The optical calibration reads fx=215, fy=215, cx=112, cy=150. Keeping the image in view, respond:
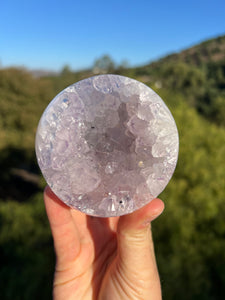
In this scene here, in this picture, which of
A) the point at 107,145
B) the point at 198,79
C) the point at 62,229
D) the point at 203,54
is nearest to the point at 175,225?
the point at 62,229

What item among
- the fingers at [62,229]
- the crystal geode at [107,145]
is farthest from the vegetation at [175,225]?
the crystal geode at [107,145]

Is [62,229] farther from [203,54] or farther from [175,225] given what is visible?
[203,54]

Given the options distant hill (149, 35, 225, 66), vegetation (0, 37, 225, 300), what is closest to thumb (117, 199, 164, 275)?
vegetation (0, 37, 225, 300)

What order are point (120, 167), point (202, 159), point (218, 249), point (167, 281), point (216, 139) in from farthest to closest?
1. point (216, 139)
2. point (202, 159)
3. point (218, 249)
4. point (167, 281)
5. point (120, 167)

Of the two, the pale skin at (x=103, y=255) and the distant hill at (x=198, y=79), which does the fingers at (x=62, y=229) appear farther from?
the distant hill at (x=198, y=79)

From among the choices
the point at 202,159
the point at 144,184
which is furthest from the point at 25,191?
the point at 144,184

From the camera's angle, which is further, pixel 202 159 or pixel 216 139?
pixel 216 139

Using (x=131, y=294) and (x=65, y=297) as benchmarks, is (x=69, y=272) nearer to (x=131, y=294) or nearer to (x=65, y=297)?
(x=65, y=297)
